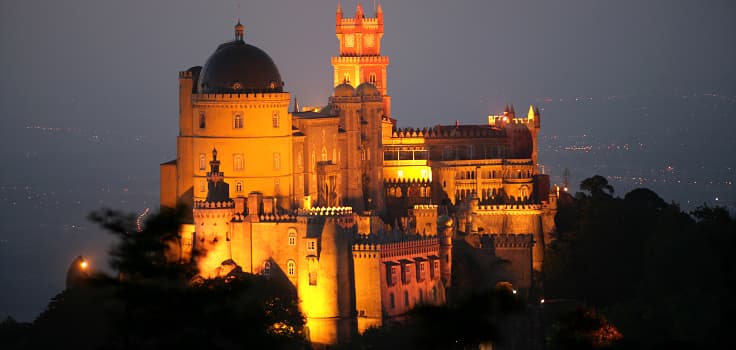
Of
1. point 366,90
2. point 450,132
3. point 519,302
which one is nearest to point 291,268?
point 366,90

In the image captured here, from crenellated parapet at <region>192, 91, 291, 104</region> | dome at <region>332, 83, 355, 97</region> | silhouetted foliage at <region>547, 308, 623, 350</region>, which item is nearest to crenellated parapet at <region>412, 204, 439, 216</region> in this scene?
crenellated parapet at <region>192, 91, 291, 104</region>

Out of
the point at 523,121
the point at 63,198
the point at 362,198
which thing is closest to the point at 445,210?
the point at 362,198

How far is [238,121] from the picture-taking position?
12081cm

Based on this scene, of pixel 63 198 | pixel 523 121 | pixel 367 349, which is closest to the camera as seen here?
pixel 367 349

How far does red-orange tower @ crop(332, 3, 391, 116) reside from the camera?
15438cm

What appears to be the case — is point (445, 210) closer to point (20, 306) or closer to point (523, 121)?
point (523, 121)

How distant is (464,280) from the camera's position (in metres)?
120

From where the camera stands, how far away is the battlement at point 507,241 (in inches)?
4850

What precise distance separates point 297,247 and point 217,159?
8.89 meters

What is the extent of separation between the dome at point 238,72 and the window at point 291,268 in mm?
11365

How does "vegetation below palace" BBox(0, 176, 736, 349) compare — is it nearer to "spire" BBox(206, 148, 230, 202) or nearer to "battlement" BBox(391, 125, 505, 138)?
"spire" BBox(206, 148, 230, 202)

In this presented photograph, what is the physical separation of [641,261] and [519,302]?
4515 centimetres

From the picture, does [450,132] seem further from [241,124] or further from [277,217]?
[277,217]

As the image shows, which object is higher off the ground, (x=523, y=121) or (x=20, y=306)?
(x=523, y=121)
